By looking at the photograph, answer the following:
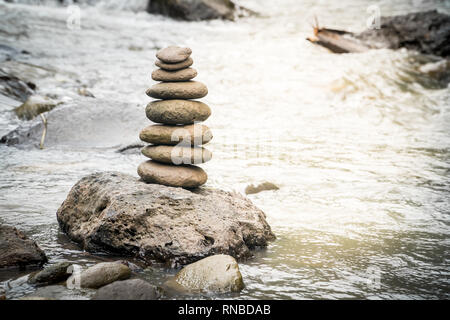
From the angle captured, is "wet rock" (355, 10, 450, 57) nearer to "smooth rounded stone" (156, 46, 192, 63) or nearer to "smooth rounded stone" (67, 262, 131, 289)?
"smooth rounded stone" (156, 46, 192, 63)

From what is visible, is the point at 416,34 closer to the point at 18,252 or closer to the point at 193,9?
the point at 193,9

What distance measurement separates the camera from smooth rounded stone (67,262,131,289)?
10.3 ft

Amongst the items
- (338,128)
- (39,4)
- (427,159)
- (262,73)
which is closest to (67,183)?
(427,159)

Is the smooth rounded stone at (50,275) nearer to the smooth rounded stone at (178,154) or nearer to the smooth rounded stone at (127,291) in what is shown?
the smooth rounded stone at (127,291)

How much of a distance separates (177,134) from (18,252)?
5.63 feet

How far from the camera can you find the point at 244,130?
31.6 feet

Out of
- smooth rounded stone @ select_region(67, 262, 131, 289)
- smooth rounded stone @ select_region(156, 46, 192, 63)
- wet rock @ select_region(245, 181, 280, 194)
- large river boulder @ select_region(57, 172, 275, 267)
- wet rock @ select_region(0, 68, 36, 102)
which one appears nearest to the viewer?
smooth rounded stone @ select_region(67, 262, 131, 289)

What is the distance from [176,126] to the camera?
459 centimetres

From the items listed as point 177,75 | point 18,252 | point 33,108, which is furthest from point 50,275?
point 33,108

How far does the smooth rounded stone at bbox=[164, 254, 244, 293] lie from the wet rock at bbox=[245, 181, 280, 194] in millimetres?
2425

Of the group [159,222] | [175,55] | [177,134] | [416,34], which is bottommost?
[159,222]

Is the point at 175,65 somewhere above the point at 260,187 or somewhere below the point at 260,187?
above

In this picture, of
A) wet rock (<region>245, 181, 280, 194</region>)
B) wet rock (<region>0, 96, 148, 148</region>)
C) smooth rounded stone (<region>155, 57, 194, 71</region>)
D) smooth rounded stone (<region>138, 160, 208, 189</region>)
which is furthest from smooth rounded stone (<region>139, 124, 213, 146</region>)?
wet rock (<region>0, 96, 148, 148</region>)
